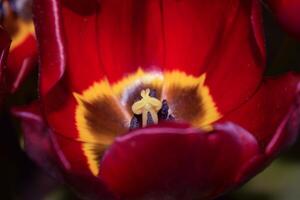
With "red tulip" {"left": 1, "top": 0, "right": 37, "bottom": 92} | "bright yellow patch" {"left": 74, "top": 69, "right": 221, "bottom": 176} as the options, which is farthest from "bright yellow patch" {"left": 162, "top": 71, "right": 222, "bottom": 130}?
"red tulip" {"left": 1, "top": 0, "right": 37, "bottom": 92}

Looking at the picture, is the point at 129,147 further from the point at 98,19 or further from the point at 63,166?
the point at 98,19

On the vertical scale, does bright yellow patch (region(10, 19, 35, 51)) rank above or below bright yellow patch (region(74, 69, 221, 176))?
above

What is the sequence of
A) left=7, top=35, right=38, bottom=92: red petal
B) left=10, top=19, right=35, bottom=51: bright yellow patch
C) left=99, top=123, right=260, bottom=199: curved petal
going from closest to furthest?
1. left=99, top=123, right=260, bottom=199: curved petal
2. left=7, top=35, right=38, bottom=92: red petal
3. left=10, top=19, right=35, bottom=51: bright yellow patch

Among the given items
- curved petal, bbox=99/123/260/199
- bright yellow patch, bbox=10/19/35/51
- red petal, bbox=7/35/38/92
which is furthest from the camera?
bright yellow patch, bbox=10/19/35/51

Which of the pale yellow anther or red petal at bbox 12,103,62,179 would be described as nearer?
red petal at bbox 12,103,62,179

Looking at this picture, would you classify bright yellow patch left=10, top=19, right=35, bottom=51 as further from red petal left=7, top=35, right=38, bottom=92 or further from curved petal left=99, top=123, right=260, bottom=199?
curved petal left=99, top=123, right=260, bottom=199

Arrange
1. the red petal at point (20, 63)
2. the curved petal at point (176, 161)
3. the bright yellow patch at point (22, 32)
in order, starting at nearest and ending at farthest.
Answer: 1. the curved petal at point (176, 161)
2. the red petal at point (20, 63)
3. the bright yellow patch at point (22, 32)

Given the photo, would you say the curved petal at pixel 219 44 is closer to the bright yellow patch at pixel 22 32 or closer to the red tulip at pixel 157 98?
the red tulip at pixel 157 98

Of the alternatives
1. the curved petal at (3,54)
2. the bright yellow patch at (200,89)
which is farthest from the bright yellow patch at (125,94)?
the curved petal at (3,54)
